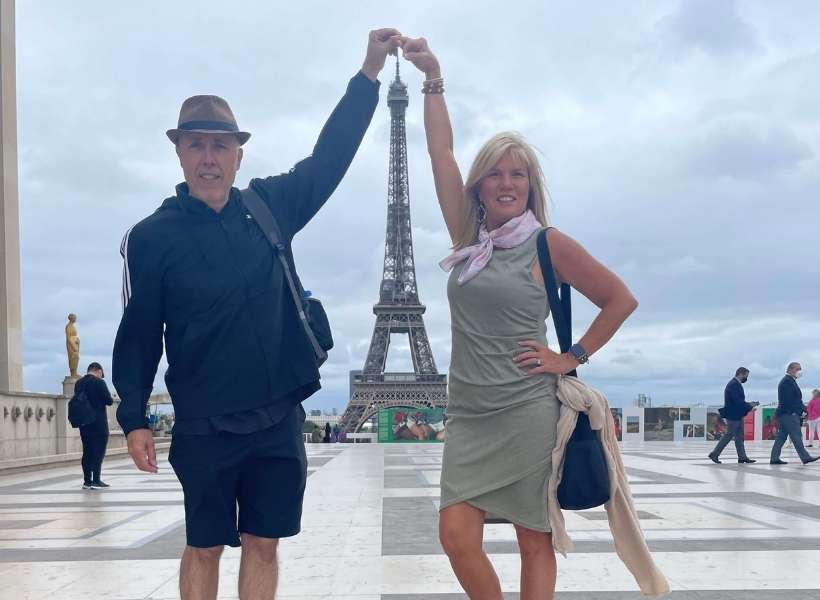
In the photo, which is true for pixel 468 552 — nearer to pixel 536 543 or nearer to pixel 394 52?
pixel 536 543

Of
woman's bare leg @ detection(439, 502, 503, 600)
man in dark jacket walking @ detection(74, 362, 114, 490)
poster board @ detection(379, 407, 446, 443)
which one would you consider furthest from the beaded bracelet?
poster board @ detection(379, 407, 446, 443)

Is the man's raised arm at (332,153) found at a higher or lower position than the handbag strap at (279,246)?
higher

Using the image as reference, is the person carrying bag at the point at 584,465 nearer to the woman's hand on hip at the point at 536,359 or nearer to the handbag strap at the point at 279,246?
the woman's hand on hip at the point at 536,359

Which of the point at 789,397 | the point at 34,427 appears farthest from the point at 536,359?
the point at 34,427

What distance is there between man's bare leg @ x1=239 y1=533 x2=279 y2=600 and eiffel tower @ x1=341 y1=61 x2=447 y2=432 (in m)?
42.9

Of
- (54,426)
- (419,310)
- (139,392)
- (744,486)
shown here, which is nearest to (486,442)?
(139,392)

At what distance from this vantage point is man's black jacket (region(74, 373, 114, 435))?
34.8 feet

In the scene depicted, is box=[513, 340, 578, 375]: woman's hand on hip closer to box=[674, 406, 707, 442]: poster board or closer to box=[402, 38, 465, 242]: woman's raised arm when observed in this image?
box=[402, 38, 465, 242]: woman's raised arm

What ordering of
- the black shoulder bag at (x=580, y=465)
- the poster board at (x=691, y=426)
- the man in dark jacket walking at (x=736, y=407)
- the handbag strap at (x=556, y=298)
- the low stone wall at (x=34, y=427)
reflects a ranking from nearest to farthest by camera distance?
the black shoulder bag at (x=580, y=465)
the handbag strap at (x=556, y=298)
the man in dark jacket walking at (x=736, y=407)
the low stone wall at (x=34, y=427)
the poster board at (x=691, y=426)

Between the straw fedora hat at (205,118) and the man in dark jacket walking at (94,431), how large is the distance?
27.2 ft

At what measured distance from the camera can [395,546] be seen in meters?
5.34

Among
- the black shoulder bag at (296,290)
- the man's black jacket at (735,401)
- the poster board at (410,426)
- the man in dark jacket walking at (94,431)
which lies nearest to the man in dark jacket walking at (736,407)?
the man's black jacket at (735,401)

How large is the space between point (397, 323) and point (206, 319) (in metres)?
49.7

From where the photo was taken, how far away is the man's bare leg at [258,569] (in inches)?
108
